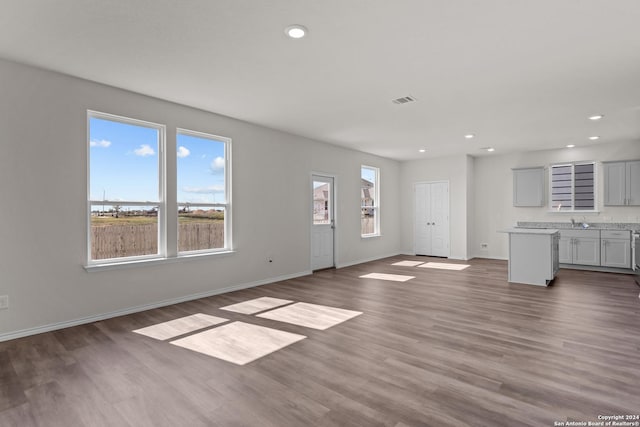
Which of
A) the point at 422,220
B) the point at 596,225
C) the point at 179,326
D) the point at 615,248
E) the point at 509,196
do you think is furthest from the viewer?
the point at 422,220

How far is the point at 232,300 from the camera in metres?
4.79

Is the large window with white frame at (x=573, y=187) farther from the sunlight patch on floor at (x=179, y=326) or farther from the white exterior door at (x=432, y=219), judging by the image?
the sunlight patch on floor at (x=179, y=326)

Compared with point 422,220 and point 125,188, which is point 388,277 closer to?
point 422,220

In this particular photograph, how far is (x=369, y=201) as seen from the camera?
873cm

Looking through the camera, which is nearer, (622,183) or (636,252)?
(636,252)

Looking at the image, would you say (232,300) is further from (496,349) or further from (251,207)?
(496,349)

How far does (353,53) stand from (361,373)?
279 centimetres

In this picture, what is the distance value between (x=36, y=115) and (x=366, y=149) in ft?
19.8

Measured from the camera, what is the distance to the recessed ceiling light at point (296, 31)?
9.04 ft

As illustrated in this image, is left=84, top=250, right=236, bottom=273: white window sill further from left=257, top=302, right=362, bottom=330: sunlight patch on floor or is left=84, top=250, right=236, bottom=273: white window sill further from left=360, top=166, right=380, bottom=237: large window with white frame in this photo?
left=360, top=166, right=380, bottom=237: large window with white frame

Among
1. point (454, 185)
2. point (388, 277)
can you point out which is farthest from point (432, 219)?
point (388, 277)

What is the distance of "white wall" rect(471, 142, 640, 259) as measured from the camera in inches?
283

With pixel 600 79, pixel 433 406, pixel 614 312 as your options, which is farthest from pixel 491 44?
pixel 614 312

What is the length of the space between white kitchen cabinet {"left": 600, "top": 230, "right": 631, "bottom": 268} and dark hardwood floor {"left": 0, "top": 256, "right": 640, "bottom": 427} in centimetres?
311
